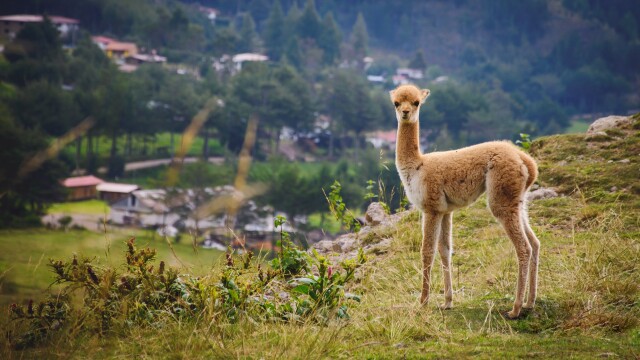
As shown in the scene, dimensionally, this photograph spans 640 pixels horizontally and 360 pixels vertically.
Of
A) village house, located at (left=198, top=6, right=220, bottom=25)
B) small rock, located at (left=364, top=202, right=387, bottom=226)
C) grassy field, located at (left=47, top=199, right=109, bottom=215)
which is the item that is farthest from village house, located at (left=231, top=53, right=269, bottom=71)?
small rock, located at (left=364, top=202, right=387, bottom=226)

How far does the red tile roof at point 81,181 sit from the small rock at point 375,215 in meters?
45.1

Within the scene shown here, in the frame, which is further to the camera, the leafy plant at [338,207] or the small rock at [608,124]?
the small rock at [608,124]

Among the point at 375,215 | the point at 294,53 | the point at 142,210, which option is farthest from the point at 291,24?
the point at 375,215

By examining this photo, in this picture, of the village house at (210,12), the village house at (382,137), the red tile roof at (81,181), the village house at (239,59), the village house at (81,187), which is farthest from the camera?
the village house at (210,12)

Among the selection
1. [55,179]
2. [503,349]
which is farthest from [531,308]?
[55,179]

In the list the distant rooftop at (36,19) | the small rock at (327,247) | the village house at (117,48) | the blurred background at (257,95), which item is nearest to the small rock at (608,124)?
the small rock at (327,247)

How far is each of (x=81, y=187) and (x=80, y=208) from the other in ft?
13.4

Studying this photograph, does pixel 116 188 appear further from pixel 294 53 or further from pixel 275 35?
pixel 275 35

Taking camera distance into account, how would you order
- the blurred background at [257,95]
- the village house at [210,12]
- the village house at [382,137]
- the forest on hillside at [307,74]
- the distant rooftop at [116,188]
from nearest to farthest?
1. the distant rooftop at [116,188]
2. the blurred background at [257,95]
3. the forest on hillside at [307,74]
4. the village house at [382,137]
5. the village house at [210,12]

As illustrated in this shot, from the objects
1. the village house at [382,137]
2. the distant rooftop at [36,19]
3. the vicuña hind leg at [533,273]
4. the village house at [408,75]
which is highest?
the distant rooftop at [36,19]

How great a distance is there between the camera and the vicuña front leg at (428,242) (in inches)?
259

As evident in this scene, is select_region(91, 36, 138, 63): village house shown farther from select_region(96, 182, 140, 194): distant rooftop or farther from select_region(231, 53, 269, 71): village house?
select_region(96, 182, 140, 194): distant rooftop

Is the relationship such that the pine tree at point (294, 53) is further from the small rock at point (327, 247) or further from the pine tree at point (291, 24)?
the small rock at point (327, 247)

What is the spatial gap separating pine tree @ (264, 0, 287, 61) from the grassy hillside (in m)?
110
